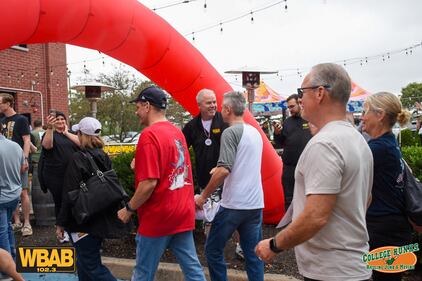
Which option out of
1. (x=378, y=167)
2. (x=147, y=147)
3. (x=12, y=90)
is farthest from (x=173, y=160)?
(x=12, y=90)

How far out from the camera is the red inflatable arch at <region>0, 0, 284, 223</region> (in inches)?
173

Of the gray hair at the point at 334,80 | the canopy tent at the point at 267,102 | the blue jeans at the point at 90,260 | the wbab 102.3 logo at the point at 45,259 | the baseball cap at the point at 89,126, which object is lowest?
the wbab 102.3 logo at the point at 45,259

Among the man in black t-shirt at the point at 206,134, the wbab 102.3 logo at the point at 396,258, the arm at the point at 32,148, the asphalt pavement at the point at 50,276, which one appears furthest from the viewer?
the arm at the point at 32,148

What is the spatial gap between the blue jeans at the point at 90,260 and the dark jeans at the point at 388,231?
7.17 feet

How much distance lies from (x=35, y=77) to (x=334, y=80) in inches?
492

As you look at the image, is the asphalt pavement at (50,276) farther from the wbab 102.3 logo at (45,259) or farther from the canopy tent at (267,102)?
the canopy tent at (267,102)

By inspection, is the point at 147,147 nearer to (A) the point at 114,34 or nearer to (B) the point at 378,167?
(B) the point at 378,167

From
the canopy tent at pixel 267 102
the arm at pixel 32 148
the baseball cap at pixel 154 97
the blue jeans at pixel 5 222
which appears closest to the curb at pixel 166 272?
the blue jeans at pixel 5 222

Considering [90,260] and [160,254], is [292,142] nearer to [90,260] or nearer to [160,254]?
[160,254]

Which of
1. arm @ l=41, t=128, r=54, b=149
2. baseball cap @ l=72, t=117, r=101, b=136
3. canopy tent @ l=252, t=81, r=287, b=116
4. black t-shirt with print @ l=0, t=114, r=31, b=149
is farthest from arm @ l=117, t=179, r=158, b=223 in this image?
canopy tent @ l=252, t=81, r=287, b=116

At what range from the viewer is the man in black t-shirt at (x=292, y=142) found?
5.22 metres

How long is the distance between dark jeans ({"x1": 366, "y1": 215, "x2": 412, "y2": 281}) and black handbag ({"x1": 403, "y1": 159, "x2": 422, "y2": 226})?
7 cm

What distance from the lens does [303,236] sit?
71.7 inches

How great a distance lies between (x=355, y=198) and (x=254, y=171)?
1.77 meters
